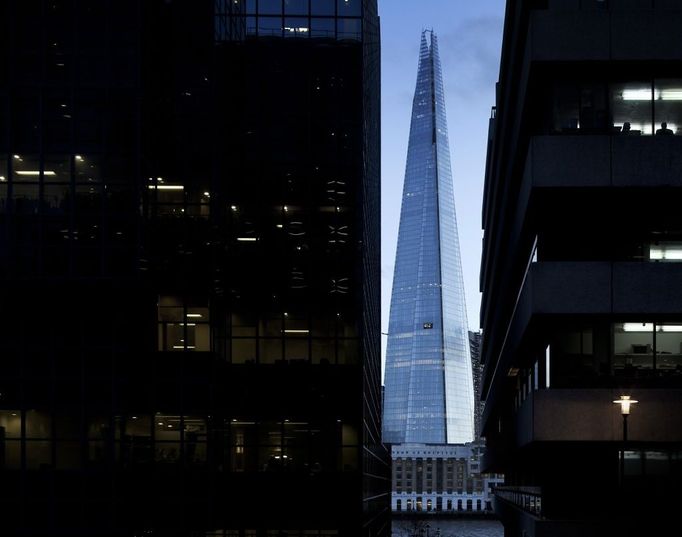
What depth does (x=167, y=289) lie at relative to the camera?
168ft

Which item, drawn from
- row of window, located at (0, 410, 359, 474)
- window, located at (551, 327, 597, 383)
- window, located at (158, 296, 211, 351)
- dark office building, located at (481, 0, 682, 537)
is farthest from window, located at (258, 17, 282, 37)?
window, located at (551, 327, 597, 383)

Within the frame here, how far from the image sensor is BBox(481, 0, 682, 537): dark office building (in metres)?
32.7

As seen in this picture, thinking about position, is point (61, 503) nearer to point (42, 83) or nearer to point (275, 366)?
point (275, 366)

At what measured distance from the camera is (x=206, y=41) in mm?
53375

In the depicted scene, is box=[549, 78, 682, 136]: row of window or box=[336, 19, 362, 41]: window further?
box=[336, 19, 362, 41]: window

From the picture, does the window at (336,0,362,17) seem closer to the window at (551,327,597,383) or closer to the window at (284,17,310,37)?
the window at (284,17,310,37)

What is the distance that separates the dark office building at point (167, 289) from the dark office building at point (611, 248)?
64.8 feet

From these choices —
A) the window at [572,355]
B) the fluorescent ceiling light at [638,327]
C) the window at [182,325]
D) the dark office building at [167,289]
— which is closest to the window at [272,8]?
the dark office building at [167,289]

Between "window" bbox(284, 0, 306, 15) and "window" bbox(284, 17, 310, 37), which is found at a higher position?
"window" bbox(284, 0, 306, 15)

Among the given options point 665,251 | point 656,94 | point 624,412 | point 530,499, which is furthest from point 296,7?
point 624,412

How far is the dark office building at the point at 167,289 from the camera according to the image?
49469mm

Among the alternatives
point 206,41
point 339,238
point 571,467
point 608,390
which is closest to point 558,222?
point 608,390

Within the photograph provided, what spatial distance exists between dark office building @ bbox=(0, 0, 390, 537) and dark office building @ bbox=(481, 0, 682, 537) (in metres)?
19.8

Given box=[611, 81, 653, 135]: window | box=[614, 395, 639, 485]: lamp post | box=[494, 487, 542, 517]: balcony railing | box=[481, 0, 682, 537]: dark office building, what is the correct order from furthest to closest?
1. box=[494, 487, 542, 517]: balcony railing
2. box=[611, 81, 653, 135]: window
3. box=[481, 0, 682, 537]: dark office building
4. box=[614, 395, 639, 485]: lamp post
